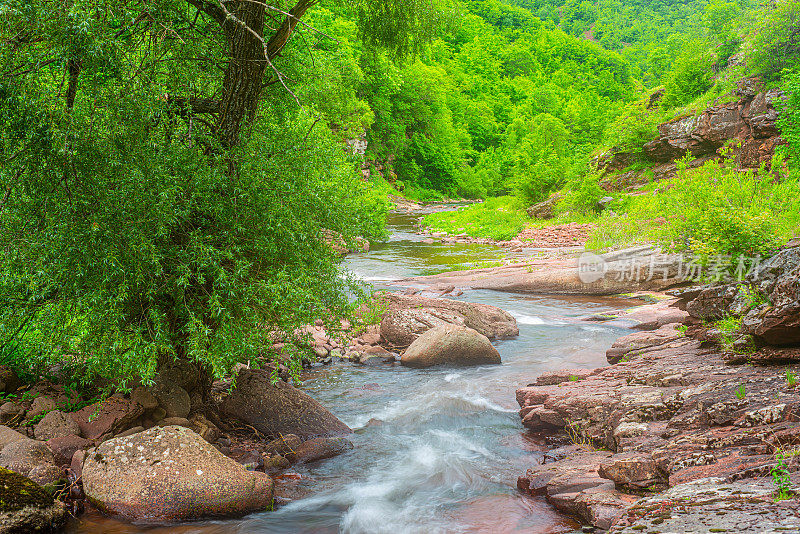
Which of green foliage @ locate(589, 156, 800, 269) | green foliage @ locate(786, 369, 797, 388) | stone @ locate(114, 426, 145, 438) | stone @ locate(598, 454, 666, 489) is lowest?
stone @ locate(114, 426, 145, 438)

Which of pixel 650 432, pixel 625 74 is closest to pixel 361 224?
pixel 650 432

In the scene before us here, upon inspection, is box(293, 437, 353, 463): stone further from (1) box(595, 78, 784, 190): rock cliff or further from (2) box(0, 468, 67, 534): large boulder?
(1) box(595, 78, 784, 190): rock cliff

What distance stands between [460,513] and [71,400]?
5.07 metres

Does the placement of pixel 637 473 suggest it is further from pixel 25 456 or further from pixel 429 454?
pixel 25 456

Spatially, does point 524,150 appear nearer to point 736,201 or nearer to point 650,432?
point 736,201

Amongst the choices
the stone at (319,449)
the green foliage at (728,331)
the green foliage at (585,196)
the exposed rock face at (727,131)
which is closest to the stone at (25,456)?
the stone at (319,449)

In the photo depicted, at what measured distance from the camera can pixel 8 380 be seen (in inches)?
287

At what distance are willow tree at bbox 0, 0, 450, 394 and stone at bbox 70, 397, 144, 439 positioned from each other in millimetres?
549

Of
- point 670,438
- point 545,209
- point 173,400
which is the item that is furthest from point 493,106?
point 670,438

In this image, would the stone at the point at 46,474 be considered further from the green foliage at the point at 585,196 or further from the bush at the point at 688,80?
the bush at the point at 688,80

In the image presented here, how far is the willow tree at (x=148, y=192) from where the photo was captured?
5.73m

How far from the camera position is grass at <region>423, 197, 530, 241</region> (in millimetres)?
32375

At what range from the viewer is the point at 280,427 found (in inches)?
324

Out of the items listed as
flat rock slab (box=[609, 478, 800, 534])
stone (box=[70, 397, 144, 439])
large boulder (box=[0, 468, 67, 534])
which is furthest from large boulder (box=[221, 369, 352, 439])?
flat rock slab (box=[609, 478, 800, 534])
